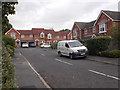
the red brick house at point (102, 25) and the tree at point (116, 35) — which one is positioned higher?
the red brick house at point (102, 25)

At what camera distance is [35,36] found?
216 ft

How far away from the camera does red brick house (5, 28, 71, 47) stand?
Answer: 63.1m

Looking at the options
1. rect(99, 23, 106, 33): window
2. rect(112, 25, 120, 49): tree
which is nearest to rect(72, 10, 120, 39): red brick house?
rect(99, 23, 106, 33): window

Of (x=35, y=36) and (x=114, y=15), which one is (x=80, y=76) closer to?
(x=114, y=15)

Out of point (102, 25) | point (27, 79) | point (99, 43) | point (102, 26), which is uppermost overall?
point (102, 25)

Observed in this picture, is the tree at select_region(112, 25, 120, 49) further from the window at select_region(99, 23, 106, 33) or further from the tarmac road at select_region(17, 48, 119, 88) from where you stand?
the window at select_region(99, 23, 106, 33)

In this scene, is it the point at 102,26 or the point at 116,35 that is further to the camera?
the point at 102,26

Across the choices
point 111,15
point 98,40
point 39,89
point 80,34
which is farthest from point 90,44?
point 80,34

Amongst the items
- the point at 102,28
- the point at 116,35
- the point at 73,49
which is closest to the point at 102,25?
the point at 102,28

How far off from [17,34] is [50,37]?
46.9 ft

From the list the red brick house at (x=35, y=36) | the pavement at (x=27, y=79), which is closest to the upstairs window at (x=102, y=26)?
the pavement at (x=27, y=79)

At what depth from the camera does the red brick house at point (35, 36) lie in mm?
63069

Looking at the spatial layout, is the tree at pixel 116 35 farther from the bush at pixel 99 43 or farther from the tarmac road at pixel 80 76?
the tarmac road at pixel 80 76

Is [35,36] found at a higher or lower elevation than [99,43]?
higher
